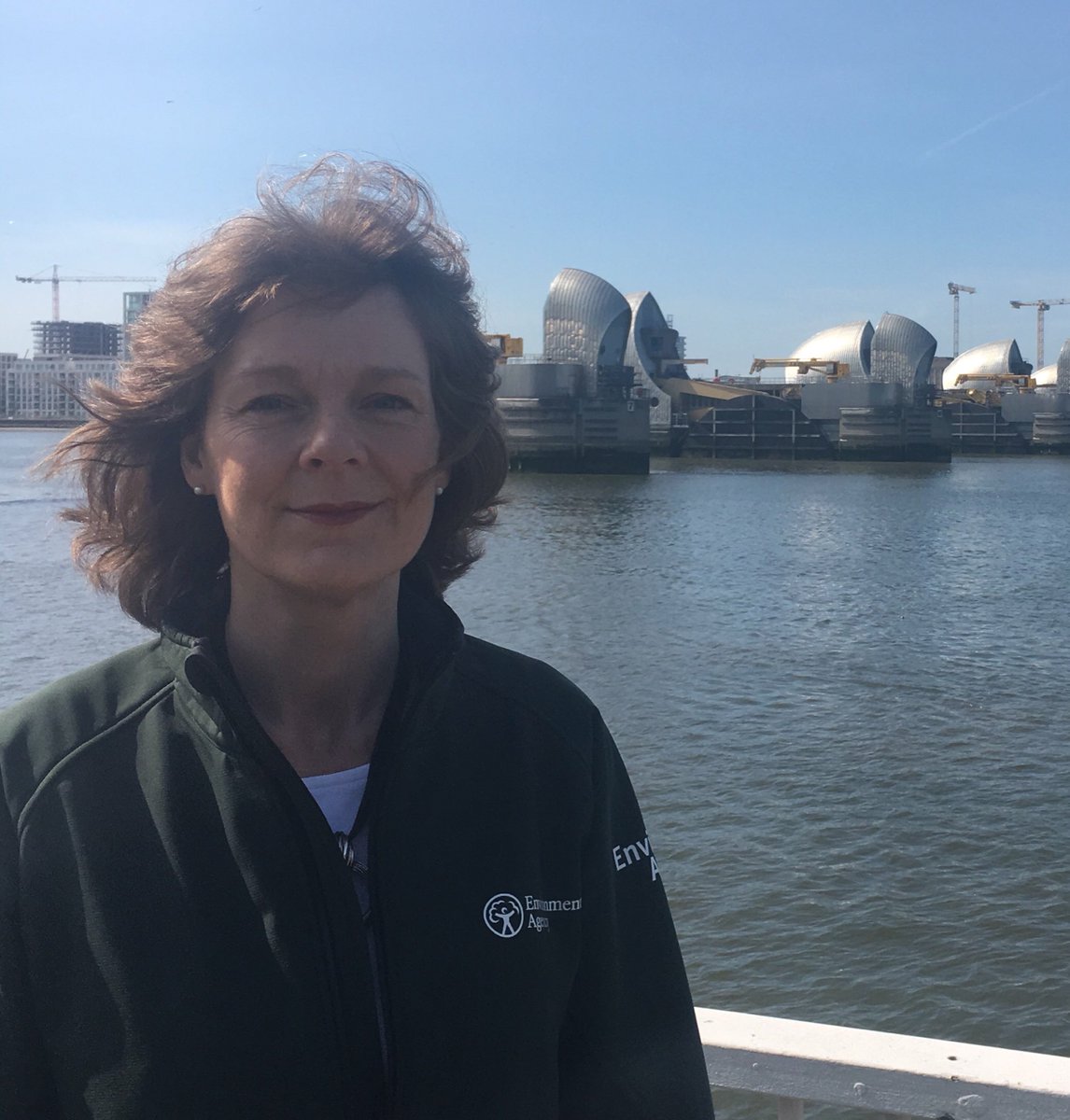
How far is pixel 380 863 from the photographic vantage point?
999 mm

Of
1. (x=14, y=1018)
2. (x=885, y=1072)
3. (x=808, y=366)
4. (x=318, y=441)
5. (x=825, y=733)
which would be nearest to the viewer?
(x=14, y=1018)

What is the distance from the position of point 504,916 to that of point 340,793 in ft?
0.56

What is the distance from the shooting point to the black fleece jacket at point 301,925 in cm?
94

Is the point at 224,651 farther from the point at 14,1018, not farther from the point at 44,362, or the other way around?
the point at 44,362

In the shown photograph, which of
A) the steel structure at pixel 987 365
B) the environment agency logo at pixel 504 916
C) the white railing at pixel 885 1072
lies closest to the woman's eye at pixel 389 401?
the environment agency logo at pixel 504 916

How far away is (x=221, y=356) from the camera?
3.62 ft

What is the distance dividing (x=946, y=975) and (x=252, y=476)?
12.8 ft

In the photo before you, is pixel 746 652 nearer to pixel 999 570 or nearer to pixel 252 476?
pixel 999 570

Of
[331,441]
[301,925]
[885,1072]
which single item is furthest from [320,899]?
[885,1072]

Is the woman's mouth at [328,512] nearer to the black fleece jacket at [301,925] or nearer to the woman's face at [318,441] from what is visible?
the woman's face at [318,441]

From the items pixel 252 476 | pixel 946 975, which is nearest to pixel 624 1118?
pixel 252 476

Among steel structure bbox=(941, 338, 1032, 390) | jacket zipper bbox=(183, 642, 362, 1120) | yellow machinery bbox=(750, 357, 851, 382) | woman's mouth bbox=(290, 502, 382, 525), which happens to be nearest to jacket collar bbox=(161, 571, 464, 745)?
jacket zipper bbox=(183, 642, 362, 1120)

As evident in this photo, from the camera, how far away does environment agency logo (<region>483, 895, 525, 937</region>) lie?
40.1 inches

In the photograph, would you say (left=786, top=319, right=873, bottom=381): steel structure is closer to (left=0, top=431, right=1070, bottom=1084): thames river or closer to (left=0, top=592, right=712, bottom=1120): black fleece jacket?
(left=0, top=431, right=1070, bottom=1084): thames river
